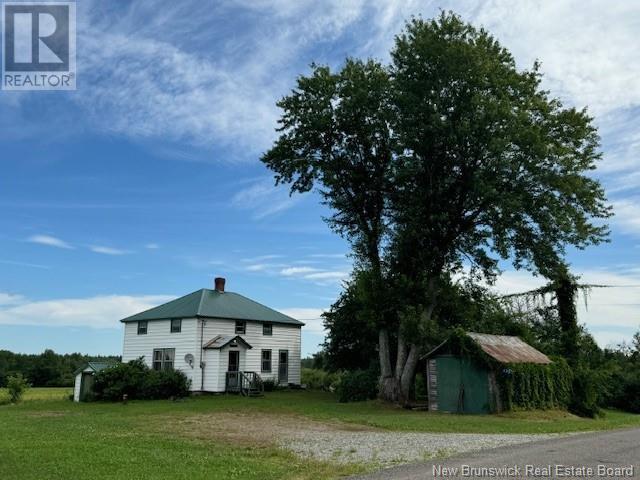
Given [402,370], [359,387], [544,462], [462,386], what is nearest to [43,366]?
[359,387]

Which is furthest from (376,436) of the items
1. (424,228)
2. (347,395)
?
(347,395)

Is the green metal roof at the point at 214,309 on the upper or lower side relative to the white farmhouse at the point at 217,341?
upper

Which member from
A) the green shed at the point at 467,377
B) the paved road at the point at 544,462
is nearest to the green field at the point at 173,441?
the paved road at the point at 544,462

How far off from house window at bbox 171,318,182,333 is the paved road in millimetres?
26562

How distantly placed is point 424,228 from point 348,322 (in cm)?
1185

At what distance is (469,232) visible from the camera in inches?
1180

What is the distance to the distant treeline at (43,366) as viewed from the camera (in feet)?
222

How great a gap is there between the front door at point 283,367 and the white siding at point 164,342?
723cm

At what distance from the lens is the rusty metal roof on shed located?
25.3m

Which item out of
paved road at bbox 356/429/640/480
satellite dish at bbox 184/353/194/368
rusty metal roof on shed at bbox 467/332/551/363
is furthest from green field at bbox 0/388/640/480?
satellite dish at bbox 184/353/194/368

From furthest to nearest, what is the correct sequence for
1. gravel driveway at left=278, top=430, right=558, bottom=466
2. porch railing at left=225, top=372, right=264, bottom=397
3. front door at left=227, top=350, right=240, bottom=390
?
front door at left=227, top=350, right=240, bottom=390 < porch railing at left=225, top=372, right=264, bottom=397 < gravel driveway at left=278, top=430, right=558, bottom=466

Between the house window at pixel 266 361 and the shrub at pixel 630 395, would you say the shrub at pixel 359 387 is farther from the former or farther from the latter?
the shrub at pixel 630 395

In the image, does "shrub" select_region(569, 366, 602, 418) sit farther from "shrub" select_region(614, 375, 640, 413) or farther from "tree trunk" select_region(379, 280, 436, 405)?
"shrub" select_region(614, 375, 640, 413)

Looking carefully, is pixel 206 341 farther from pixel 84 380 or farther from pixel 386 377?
pixel 386 377
